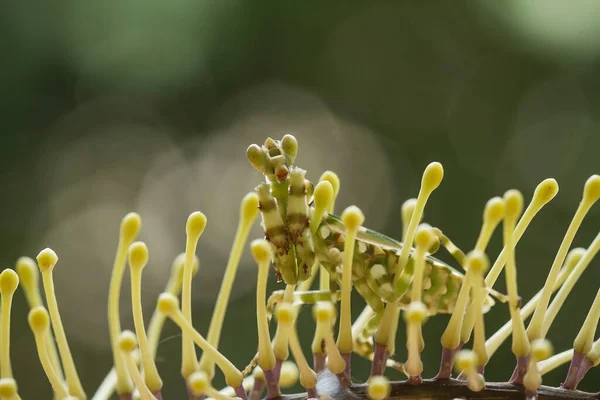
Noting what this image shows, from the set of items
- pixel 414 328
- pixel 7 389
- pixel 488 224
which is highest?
pixel 488 224

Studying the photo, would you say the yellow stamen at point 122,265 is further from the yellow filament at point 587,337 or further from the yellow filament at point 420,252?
the yellow filament at point 587,337

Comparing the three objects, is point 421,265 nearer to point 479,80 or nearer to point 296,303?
point 296,303

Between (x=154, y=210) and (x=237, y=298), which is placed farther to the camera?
(x=154, y=210)

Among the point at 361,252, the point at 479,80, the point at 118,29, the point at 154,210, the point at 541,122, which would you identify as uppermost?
the point at 118,29

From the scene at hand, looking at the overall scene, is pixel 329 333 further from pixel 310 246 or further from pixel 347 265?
pixel 310 246

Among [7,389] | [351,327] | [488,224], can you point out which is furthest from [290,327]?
[7,389]

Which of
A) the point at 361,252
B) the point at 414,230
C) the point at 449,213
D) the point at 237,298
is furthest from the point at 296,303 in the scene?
the point at 237,298
